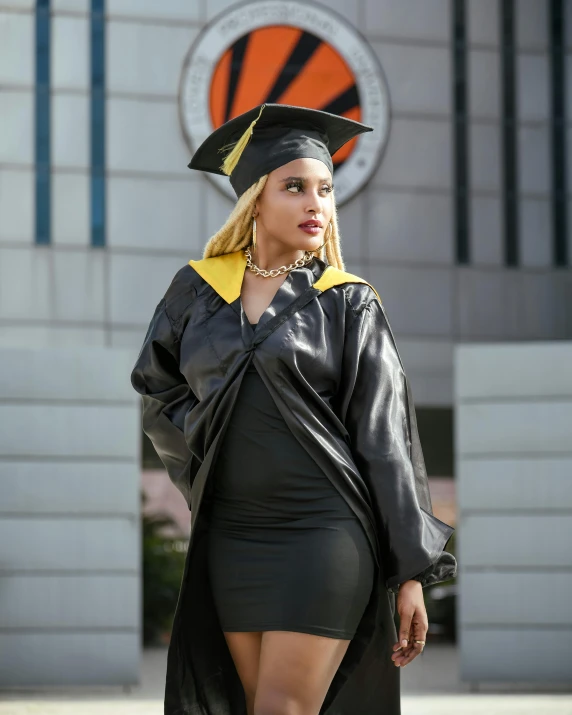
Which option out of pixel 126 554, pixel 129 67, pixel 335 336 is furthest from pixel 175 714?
pixel 129 67

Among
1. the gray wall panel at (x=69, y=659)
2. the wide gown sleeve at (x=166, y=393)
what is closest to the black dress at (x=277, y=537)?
the wide gown sleeve at (x=166, y=393)

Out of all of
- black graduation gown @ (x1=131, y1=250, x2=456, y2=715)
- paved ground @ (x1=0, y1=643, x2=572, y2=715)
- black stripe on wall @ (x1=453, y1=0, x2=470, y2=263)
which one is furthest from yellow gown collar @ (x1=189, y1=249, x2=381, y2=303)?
black stripe on wall @ (x1=453, y1=0, x2=470, y2=263)

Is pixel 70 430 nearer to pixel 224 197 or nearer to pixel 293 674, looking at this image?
pixel 224 197

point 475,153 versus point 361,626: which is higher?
point 475,153

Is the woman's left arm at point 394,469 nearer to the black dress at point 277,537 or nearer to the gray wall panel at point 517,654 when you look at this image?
the black dress at point 277,537

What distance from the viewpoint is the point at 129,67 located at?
14180 mm

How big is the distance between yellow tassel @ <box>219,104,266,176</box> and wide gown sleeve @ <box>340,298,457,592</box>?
496 millimetres

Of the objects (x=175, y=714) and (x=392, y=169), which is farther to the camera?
(x=392, y=169)

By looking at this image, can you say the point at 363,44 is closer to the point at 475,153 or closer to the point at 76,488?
the point at 475,153

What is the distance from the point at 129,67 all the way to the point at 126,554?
5826 mm

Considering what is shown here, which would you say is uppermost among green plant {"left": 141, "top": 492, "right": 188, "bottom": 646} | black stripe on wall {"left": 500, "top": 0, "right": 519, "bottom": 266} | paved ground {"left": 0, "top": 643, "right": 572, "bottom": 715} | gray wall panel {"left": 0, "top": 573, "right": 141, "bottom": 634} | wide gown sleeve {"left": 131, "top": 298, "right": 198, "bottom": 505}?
black stripe on wall {"left": 500, "top": 0, "right": 519, "bottom": 266}

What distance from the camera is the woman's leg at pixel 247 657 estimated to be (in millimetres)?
3059

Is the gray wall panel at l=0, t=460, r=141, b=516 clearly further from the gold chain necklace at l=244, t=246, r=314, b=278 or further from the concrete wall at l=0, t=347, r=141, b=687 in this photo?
the gold chain necklace at l=244, t=246, r=314, b=278

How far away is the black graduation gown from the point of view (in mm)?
2988
